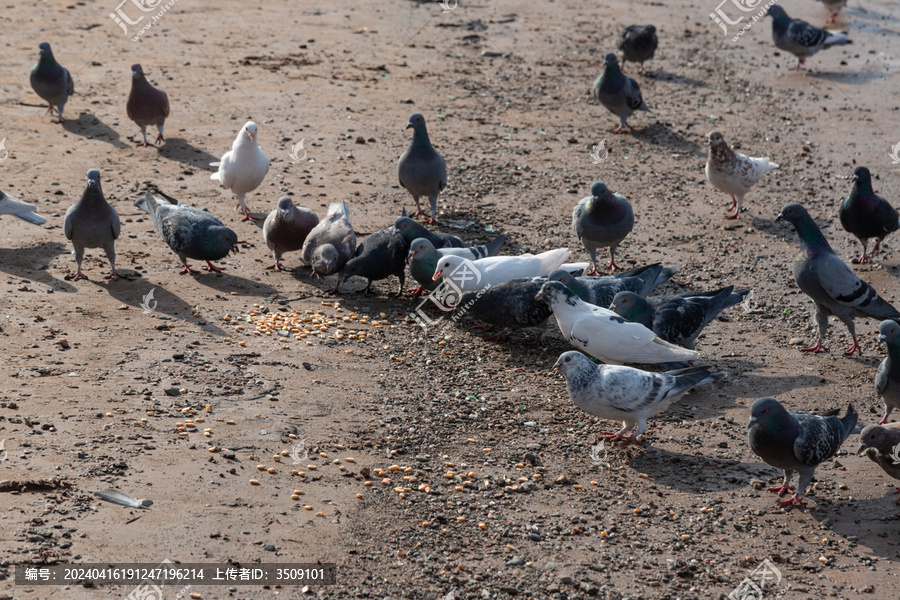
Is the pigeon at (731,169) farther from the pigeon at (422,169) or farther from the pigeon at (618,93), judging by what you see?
Answer: the pigeon at (422,169)

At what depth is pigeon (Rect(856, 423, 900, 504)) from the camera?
5535 mm

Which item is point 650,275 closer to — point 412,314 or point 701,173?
point 412,314

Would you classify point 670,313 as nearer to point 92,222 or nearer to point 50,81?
point 92,222

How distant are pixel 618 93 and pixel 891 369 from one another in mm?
7336

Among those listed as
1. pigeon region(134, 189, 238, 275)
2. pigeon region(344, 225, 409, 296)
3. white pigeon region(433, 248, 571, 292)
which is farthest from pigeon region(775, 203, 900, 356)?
pigeon region(134, 189, 238, 275)

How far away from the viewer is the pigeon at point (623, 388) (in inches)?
237

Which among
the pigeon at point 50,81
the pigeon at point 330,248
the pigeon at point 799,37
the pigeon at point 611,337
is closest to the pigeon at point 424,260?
the pigeon at point 330,248

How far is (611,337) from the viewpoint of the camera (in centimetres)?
680

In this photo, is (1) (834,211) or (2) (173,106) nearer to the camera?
(1) (834,211)

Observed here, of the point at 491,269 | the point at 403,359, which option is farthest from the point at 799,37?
the point at 403,359

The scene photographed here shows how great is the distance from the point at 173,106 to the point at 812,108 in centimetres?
1008

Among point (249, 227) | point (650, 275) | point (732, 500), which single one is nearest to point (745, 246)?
point (650, 275)

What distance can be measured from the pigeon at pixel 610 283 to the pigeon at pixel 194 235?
127 inches

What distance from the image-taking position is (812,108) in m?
13.8
